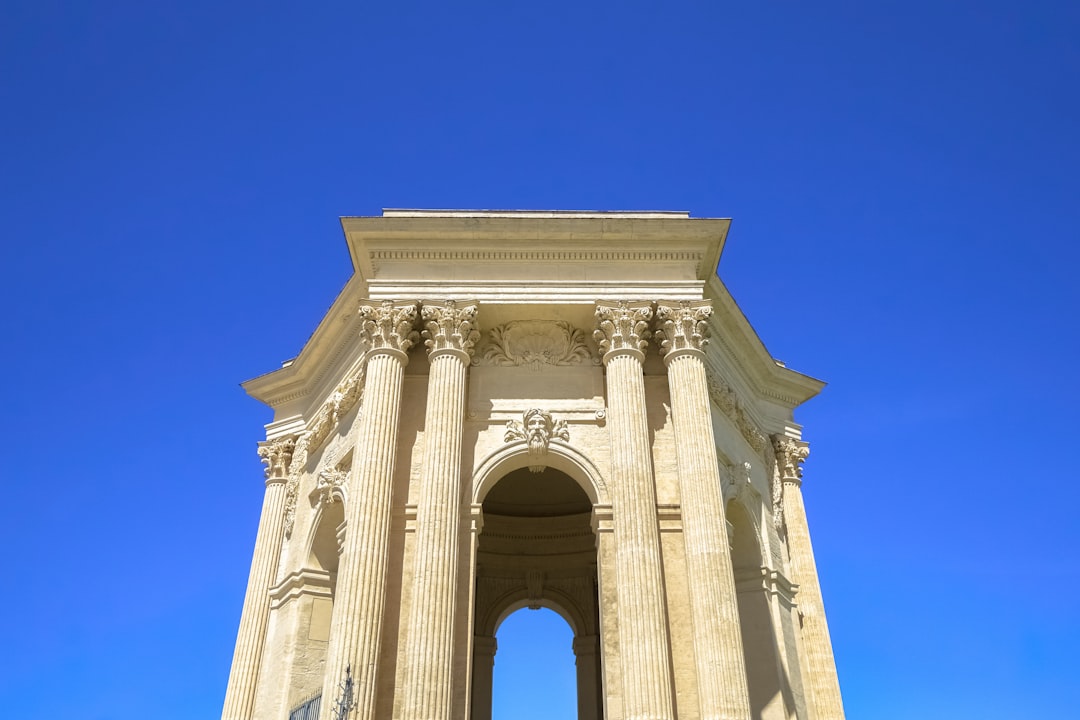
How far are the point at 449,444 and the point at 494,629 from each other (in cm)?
1208

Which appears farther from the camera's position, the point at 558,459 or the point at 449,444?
the point at 558,459

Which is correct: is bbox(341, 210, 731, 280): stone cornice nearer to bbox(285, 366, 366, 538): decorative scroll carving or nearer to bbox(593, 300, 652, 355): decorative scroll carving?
bbox(593, 300, 652, 355): decorative scroll carving

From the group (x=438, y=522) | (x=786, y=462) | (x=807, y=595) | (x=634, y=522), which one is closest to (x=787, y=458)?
(x=786, y=462)

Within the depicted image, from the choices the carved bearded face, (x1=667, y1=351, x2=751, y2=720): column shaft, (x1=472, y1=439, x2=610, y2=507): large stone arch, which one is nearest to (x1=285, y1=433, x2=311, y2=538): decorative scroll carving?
(x1=472, y1=439, x2=610, y2=507): large stone arch

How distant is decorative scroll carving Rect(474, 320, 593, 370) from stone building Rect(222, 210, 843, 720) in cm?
5

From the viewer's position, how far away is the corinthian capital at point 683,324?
65.1 ft

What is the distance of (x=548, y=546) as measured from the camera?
1163 inches

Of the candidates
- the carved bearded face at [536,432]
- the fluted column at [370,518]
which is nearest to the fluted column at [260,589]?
the fluted column at [370,518]

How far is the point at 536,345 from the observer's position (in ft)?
68.0

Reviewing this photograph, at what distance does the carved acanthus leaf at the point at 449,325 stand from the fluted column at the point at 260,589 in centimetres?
813

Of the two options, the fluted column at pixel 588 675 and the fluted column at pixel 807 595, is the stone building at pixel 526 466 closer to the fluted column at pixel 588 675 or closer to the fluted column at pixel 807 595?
the fluted column at pixel 807 595

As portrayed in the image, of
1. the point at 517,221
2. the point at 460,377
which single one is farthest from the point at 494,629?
the point at 517,221

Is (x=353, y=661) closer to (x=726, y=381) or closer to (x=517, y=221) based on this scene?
(x=517, y=221)

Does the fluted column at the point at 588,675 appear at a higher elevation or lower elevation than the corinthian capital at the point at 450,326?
lower
